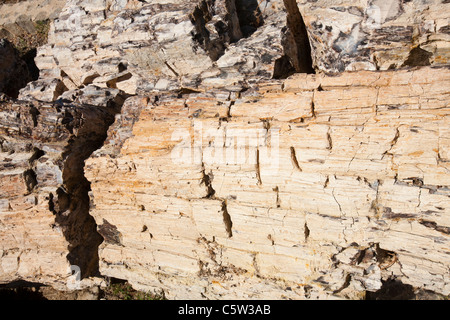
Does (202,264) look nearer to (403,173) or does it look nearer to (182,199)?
(182,199)

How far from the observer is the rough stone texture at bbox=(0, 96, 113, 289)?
6.85m

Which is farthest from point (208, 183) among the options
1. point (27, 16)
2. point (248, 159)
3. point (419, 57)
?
point (27, 16)

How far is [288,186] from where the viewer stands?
19.5 ft

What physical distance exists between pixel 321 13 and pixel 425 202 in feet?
13.9

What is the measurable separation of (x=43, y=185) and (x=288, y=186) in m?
5.00

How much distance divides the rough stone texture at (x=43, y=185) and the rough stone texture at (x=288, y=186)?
599 mm

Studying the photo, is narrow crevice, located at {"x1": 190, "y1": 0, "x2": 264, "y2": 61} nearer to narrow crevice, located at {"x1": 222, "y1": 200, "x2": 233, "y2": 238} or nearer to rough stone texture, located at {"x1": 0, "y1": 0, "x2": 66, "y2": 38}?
narrow crevice, located at {"x1": 222, "y1": 200, "x2": 233, "y2": 238}

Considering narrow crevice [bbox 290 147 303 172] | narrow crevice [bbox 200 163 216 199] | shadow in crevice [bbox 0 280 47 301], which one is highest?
narrow crevice [bbox 290 147 303 172]

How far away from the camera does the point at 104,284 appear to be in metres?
7.92

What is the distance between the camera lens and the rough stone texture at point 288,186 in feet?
17.2

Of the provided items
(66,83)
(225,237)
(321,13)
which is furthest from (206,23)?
(66,83)

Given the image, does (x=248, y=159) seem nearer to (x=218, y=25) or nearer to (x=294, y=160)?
(x=294, y=160)

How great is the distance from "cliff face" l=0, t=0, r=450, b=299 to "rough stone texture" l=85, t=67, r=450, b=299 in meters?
0.03

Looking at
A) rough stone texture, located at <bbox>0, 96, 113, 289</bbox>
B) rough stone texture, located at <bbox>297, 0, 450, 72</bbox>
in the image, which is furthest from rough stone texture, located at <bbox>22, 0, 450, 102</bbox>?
rough stone texture, located at <bbox>0, 96, 113, 289</bbox>
